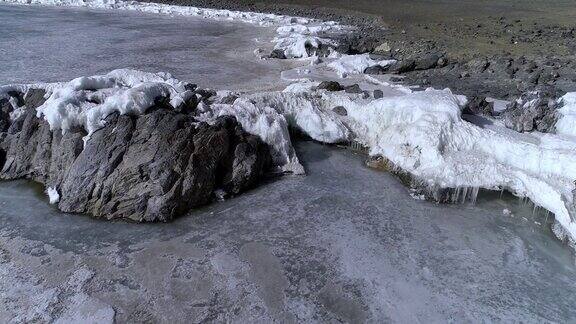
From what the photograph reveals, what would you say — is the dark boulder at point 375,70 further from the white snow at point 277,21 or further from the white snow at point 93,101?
the white snow at point 93,101

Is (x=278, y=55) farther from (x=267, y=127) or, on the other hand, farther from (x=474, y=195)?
(x=474, y=195)

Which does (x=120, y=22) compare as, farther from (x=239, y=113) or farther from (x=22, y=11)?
(x=239, y=113)

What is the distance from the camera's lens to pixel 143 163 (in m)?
7.82

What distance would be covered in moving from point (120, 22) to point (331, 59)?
504 inches

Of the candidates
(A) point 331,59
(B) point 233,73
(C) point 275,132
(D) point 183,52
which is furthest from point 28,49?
(C) point 275,132

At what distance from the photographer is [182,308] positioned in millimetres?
5719

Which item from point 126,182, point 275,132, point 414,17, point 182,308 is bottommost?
point 182,308

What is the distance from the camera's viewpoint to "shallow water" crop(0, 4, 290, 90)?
44.4 feet

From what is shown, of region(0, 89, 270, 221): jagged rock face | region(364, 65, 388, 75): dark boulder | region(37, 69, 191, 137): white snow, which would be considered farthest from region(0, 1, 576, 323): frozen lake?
region(364, 65, 388, 75): dark boulder

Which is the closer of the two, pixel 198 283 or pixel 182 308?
pixel 182 308

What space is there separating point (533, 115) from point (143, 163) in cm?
745

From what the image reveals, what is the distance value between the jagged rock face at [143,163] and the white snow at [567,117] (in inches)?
223

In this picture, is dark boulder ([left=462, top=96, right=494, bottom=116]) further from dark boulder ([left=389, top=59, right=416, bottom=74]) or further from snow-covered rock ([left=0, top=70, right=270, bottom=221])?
snow-covered rock ([left=0, top=70, right=270, bottom=221])

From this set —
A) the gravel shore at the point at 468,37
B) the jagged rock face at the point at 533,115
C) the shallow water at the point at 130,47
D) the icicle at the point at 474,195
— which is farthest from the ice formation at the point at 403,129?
the gravel shore at the point at 468,37
